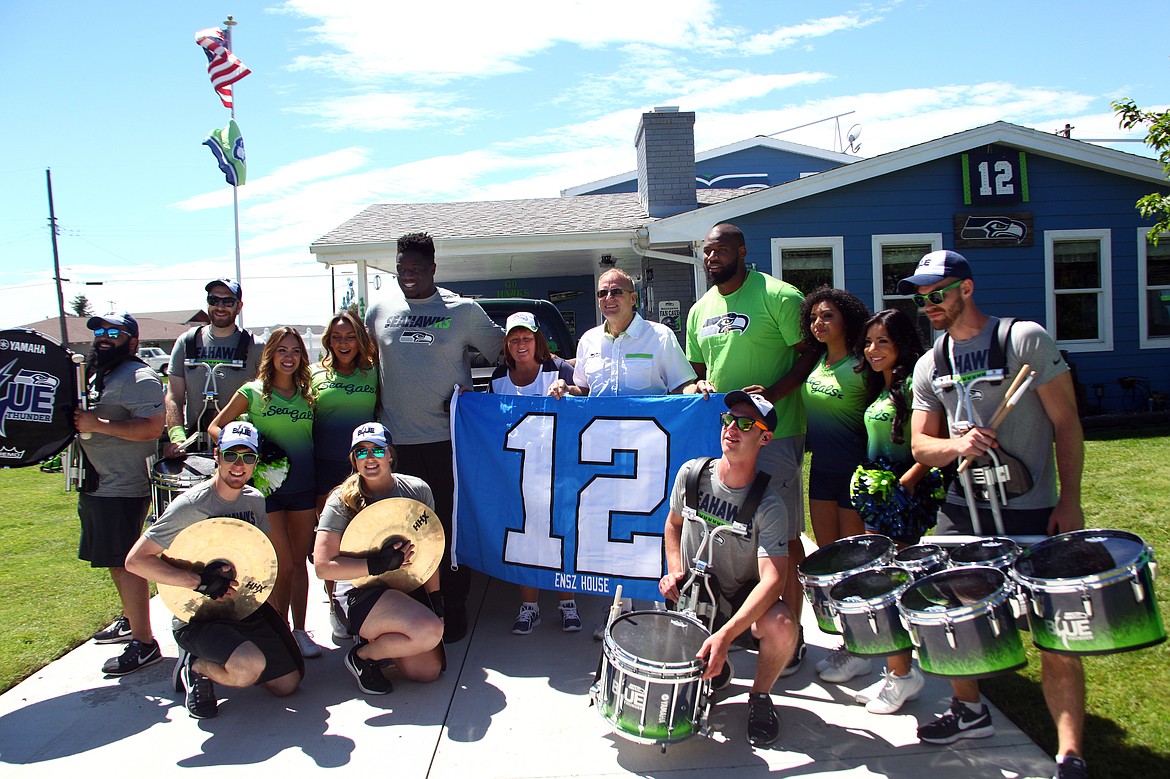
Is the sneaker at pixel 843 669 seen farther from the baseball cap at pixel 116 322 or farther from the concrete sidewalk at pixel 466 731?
the baseball cap at pixel 116 322

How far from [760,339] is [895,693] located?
1.80m

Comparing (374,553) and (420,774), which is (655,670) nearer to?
(420,774)

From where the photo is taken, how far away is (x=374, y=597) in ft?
13.0

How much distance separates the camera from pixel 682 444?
4281mm

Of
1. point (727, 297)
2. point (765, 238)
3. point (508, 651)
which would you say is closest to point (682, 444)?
point (727, 297)

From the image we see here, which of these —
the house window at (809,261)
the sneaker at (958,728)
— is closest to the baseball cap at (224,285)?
the sneaker at (958,728)

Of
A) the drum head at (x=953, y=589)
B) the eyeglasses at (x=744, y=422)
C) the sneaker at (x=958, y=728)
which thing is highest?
the eyeglasses at (x=744, y=422)

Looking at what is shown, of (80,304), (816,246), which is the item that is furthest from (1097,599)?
(80,304)

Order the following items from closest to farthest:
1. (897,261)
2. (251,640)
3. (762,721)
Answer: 1. (762,721)
2. (251,640)
3. (897,261)

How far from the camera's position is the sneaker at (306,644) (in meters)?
4.39

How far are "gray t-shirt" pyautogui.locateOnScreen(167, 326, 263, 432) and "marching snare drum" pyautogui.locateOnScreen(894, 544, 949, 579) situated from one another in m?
3.93

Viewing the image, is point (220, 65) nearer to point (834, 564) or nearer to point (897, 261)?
point (897, 261)

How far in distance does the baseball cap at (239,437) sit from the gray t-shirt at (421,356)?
0.88m

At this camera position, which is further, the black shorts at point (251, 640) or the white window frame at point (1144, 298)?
the white window frame at point (1144, 298)
